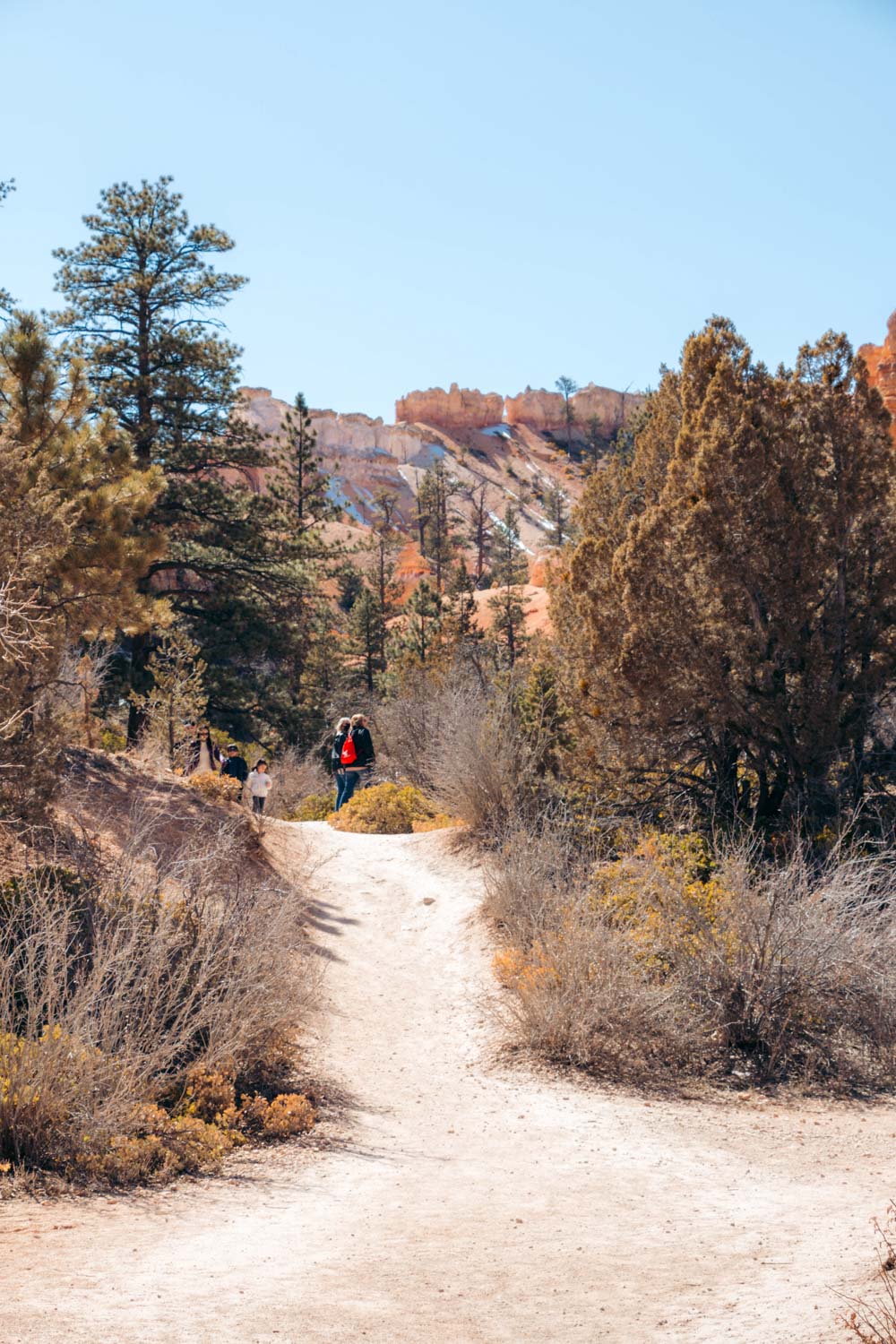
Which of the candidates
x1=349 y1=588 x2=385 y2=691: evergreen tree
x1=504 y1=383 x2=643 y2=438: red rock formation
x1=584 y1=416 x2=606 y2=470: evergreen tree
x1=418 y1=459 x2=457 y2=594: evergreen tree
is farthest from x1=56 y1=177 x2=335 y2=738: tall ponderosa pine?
x1=504 y1=383 x2=643 y2=438: red rock formation

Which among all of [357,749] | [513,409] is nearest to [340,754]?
[357,749]

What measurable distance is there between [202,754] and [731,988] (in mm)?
9528

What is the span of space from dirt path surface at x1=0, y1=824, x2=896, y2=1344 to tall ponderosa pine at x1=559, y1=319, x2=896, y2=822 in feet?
14.3

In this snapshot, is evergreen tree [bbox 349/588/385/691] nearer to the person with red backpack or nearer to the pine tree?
the pine tree

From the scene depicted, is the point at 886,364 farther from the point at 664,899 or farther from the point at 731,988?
the point at 731,988

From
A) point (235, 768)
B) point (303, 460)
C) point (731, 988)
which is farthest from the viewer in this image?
point (303, 460)

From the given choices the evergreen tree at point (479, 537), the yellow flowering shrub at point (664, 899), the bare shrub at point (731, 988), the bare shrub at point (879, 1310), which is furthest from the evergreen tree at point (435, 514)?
the bare shrub at point (879, 1310)

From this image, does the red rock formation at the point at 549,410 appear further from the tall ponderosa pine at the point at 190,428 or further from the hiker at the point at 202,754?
the hiker at the point at 202,754

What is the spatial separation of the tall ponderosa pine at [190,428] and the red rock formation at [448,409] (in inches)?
3505

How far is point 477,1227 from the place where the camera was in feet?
17.9

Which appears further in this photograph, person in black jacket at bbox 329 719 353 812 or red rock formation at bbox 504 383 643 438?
red rock formation at bbox 504 383 643 438

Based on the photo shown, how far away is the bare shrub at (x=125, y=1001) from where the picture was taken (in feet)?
19.1

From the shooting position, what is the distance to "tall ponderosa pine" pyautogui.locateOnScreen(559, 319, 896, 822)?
11562 millimetres

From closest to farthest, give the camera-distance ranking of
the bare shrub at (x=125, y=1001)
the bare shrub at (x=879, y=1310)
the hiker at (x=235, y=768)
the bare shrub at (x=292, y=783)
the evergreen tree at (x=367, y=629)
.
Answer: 1. the bare shrub at (x=879, y=1310)
2. the bare shrub at (x=125, y=1001)
3. the hiker at (x=235, y=768)
4. the bare shrub at (x=292, y=783)
5. the evergreen tree at (x=367, y=629)
